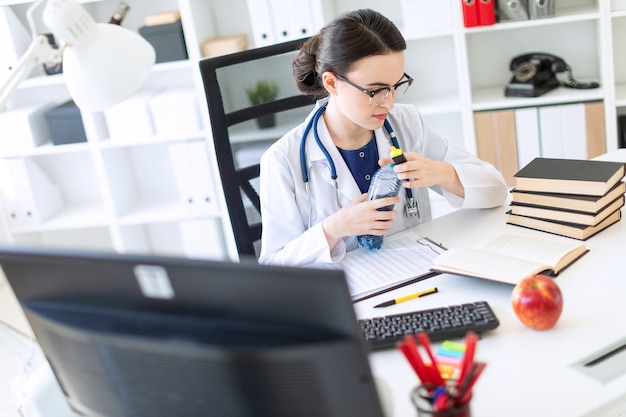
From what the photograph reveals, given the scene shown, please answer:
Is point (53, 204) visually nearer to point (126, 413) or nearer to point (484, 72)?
point (484, 72)

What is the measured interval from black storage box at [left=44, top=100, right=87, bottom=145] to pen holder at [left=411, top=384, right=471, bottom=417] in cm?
274

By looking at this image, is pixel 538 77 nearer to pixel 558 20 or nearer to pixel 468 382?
pixel 558 20

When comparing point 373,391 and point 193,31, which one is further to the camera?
point 193,31

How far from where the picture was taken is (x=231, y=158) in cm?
200

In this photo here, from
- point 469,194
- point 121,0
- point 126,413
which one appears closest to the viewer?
point 126,413

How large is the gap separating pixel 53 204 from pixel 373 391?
316 cm

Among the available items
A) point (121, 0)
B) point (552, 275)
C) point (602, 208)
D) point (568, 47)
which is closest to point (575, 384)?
point (552, 275)

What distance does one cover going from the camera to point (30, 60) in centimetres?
134

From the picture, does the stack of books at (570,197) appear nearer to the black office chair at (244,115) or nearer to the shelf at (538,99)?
the black office chair at (244,115)

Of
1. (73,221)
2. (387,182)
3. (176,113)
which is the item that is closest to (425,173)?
(387,182)

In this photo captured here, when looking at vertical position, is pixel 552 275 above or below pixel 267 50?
below

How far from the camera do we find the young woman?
1739 mm

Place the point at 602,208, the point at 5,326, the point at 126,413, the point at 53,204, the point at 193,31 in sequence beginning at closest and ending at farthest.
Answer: the point at 126,413 → the point at 5,326 → the point at 602,208 → the point at 193,31 → the point at 53,204

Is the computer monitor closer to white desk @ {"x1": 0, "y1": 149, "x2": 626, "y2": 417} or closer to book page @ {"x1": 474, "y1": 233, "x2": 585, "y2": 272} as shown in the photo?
white desk @ {"x1": 0, "y1": 149, "x2": 626, "y2": 417}
